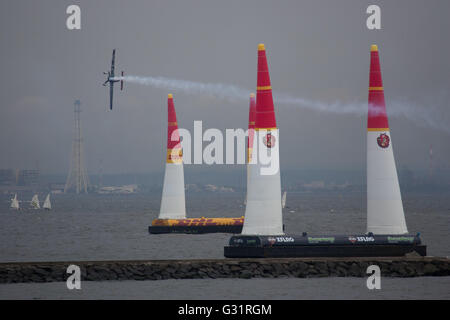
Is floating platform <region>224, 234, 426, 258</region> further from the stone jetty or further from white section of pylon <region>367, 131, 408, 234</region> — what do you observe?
the stone jetty

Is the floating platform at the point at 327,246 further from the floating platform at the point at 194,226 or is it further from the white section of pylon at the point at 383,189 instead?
the floating platform at the point at 194,226

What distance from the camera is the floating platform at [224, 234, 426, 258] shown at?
44.7 meters

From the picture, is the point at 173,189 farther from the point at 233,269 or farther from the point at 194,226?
the point at 233,269

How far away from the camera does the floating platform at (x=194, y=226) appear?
69.9m

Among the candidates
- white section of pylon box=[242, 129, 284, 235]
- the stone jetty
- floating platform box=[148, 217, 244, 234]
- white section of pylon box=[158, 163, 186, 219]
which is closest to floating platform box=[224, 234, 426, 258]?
white section of pylon box=[242, 129, 284, 235]

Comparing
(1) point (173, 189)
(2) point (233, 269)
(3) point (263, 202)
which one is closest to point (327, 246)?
(3) point (263, 202)

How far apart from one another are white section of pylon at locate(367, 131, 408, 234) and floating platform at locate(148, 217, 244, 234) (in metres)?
27.0

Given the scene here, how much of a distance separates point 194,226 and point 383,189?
3047 cm

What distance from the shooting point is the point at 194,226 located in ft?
240
